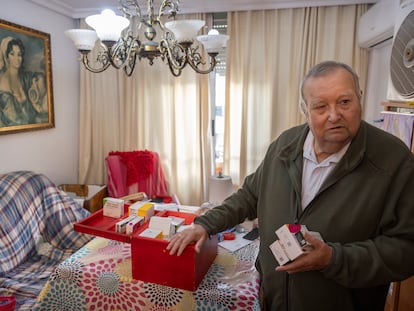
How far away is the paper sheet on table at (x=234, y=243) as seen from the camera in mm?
1618

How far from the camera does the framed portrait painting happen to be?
2.43m

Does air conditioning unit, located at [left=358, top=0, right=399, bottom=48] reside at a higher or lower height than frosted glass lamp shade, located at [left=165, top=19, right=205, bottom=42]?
higher

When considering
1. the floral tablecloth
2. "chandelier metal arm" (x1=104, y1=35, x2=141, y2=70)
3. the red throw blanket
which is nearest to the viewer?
the floral tablecloth

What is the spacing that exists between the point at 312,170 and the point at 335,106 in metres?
0.25

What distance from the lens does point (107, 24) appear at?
1490mm

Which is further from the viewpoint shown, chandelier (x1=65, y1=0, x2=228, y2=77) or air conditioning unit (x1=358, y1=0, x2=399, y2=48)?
air conditioning unit (x1=358, y1=0, x2=399, y2=48)

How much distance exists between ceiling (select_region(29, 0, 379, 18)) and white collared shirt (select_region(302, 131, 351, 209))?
216 cm

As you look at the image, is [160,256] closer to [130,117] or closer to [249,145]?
[249,145]

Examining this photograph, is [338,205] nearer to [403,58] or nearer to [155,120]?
[403,58]

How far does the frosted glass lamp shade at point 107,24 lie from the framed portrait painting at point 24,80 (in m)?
1.38

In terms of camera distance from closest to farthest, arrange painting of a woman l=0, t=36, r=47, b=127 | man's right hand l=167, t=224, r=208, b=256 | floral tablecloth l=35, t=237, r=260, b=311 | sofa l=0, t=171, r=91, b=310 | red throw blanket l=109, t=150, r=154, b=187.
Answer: man's right hand l=167, t=224, r=208, b=256
floral tablecloth l=35, t=237, r=260, b=311
sofa l=0, t=171, r=91, b=310
painting of a woman l=0, t=36, r=47, b=127
red throw blanket l=109, t=150, r=154, b=187

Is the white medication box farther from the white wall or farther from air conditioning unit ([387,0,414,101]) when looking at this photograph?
air conditioning unit ([387,0,414,101])

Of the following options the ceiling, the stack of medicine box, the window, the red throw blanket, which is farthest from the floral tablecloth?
the ceiling

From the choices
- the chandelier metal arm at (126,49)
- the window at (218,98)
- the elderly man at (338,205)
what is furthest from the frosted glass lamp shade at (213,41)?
the window at (218,98)
